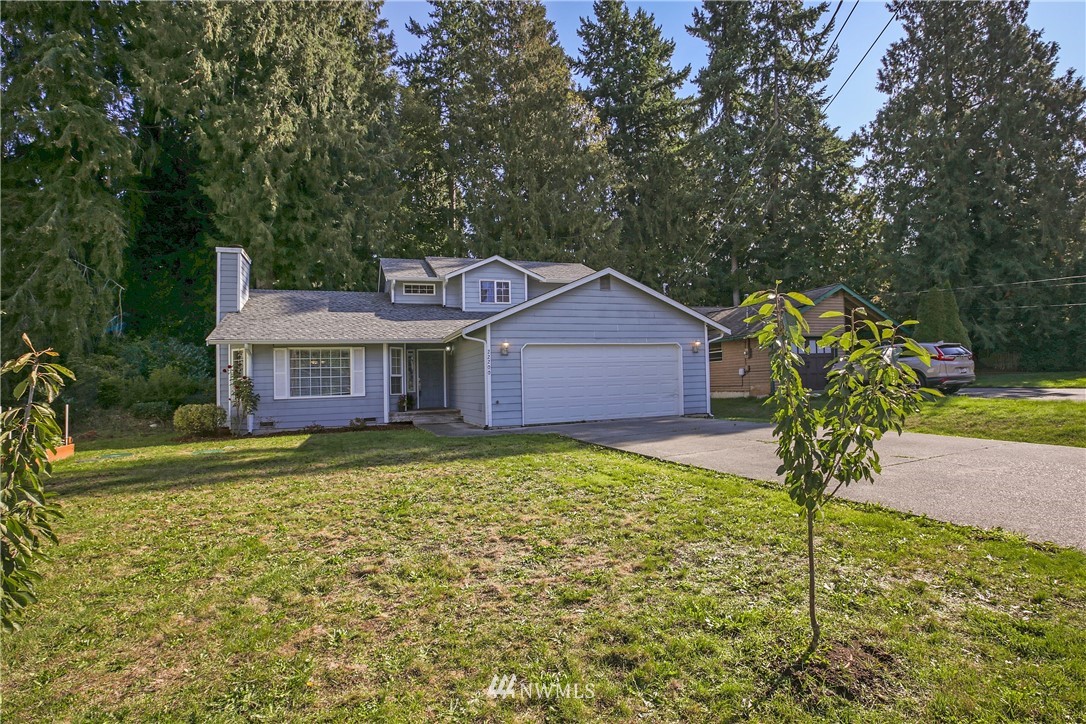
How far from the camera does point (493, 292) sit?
1867cm

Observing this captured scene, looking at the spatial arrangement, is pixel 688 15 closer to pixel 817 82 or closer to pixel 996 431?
pixel 817 82

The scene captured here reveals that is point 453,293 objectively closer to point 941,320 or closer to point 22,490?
point 22,490

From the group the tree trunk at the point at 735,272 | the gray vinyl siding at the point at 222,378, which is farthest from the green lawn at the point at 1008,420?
the tree trunk at the point at 735,272

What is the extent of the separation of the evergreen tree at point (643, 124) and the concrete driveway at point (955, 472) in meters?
22.3

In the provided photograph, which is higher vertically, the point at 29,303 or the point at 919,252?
the point at 919,252

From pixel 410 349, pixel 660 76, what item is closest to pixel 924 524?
pixel 410 349

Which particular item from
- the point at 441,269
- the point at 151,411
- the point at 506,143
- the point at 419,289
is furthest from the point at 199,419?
the point at 506,143

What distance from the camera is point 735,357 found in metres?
20.5

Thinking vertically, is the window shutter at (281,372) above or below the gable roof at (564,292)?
below

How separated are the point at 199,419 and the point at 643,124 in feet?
98.3

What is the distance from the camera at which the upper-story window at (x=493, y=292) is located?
18562mm

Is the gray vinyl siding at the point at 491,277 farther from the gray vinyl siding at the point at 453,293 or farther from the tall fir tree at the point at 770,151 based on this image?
the tall fir tree at the point at 770,151

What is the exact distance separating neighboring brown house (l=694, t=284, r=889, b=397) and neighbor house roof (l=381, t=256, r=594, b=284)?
20.4 ft

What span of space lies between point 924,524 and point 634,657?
3.21 meters
